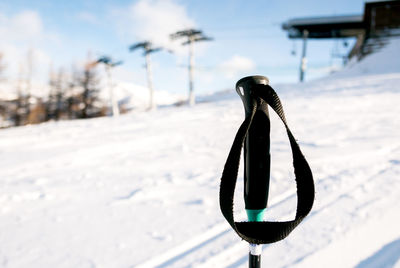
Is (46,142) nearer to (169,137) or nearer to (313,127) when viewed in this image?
(169,137)

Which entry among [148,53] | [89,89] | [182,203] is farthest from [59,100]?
[182,203]

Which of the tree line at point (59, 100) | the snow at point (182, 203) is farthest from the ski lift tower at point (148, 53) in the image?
the snow at point (182, 203)

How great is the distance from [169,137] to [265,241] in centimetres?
412

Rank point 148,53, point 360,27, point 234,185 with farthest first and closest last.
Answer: point 360,27
point 148,53
point 234,185

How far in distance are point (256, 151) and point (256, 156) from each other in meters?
0.02

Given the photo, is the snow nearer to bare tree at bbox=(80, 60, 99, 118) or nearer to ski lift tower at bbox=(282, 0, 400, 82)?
ski lift tower at bbox=(282, 0, 400, 82)

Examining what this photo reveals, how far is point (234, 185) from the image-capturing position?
2.17ft

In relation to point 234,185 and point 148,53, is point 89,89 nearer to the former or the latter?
point 148,53

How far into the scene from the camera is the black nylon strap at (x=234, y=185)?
657 millimetres

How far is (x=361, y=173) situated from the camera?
2.39 meters

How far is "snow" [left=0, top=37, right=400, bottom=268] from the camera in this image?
4.73ft

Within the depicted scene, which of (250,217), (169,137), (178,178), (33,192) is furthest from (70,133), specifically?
(250,217)

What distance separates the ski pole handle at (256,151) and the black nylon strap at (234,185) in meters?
0.02

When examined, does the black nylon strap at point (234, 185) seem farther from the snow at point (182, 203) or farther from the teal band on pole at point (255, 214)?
the snow at point (182, 203)
